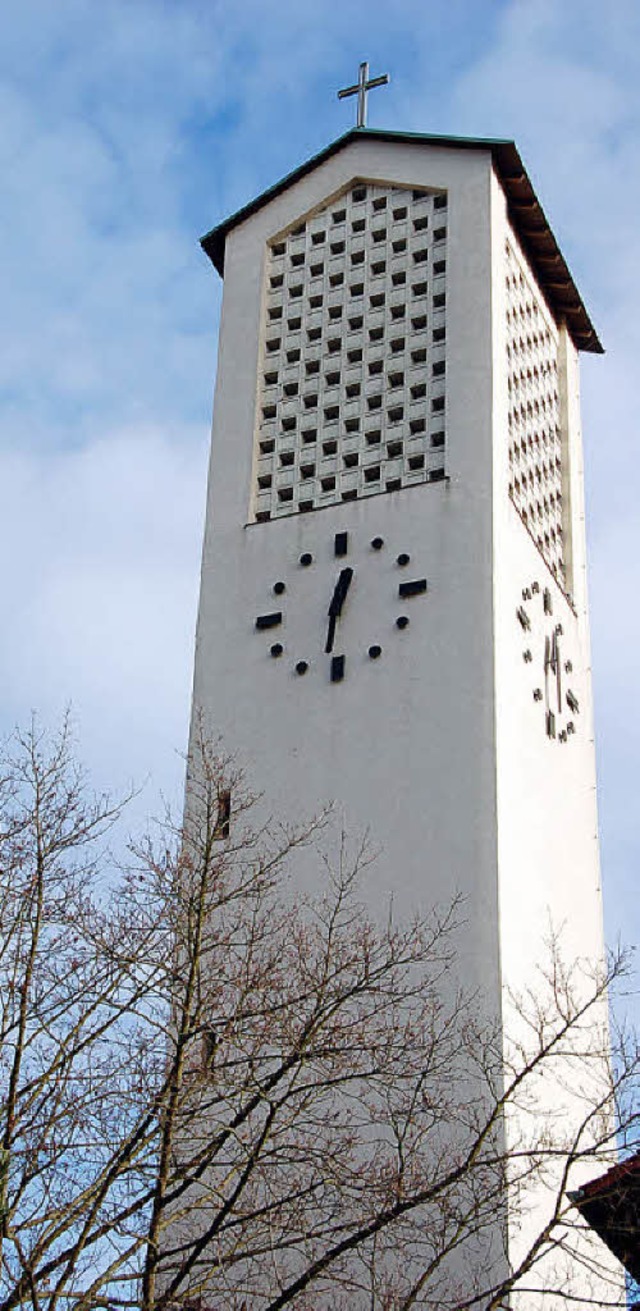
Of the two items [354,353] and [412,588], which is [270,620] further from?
[354,353]

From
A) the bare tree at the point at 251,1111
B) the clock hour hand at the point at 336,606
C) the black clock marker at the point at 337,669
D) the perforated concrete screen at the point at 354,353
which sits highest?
the perforated concrete screen at the point at 354,353

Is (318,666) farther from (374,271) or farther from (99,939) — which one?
(99,939)

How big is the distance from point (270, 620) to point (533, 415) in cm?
580

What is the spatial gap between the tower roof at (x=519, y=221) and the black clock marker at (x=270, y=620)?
7425mm

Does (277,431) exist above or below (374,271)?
below

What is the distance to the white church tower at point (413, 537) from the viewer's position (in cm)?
2267

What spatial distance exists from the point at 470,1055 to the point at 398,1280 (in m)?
2.34

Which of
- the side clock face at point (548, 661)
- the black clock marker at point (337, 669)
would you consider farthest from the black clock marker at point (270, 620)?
the side clock face at point (548, 661)

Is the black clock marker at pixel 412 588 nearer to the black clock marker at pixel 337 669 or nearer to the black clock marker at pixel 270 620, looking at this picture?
the black clock marker at pixel 337 669

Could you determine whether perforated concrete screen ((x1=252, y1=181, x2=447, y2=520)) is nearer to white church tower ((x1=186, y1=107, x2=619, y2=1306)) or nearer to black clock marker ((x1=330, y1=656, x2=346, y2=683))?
white church tower ((x1=186, y1=107, x2=619, y2=1306))

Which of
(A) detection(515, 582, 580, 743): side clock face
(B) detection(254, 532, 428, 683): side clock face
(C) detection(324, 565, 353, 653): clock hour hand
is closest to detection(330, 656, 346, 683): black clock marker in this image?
(B) detection(254, 532, 428, 683): side clock face

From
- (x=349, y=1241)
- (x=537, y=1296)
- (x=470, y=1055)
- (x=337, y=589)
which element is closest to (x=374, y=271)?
(x=337, y=589)

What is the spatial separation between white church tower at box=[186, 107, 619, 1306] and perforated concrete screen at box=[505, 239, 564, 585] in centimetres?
7

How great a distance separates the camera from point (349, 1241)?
1407cm
